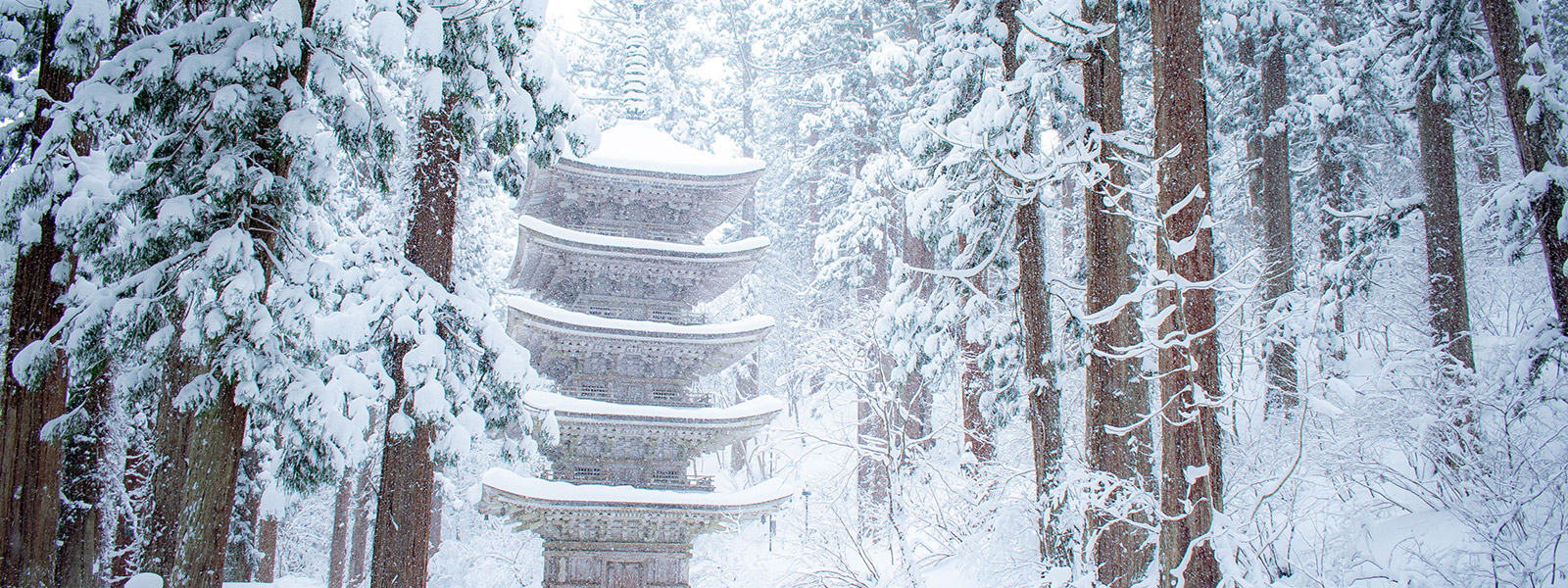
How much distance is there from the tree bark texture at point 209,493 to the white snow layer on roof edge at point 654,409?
691 centimetres

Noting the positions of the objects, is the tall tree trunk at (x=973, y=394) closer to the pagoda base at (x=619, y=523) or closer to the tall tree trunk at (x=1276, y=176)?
the pagoda base at (x=619, y=523)

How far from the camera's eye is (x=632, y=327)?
44.8 feet

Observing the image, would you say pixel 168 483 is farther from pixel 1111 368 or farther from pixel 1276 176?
pixel 1276 176

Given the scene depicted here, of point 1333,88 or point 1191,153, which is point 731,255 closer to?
point 1191,153

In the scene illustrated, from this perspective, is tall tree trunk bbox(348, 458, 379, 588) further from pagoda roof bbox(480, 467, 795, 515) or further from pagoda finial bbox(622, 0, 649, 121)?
pagoda finial bbox(622, 0, 649, 121)

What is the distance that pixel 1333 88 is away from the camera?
15.2m

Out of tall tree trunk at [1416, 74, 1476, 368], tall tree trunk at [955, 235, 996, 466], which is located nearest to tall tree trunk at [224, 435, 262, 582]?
tall tree trunk at [955, 235, 996, 466]

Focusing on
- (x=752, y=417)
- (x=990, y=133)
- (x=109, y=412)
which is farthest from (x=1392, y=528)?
(x=109, y=412)

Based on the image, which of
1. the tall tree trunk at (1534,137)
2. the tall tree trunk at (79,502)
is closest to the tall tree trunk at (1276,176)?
the tall tree trunk at (1534,137)

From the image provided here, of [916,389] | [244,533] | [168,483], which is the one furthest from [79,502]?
[916,389]

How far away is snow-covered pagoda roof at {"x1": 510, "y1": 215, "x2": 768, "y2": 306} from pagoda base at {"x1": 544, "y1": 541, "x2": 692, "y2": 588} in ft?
13.2

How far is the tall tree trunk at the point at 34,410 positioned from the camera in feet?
17.8

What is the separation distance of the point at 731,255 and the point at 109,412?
8305 mm

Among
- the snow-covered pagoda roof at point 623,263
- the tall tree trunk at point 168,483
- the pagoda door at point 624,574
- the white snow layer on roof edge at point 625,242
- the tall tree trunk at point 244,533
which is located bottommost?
the pagoda door at point 624,574
